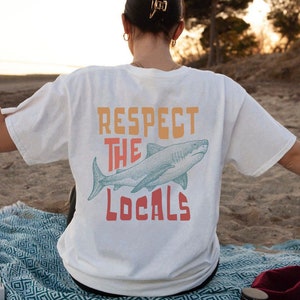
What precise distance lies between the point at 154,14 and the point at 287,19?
1968 cm

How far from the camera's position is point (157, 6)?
153cm

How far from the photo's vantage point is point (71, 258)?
5.54 ft

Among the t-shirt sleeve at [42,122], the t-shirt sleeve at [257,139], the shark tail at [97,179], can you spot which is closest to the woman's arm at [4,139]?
the t-shirt sleeve at [42,122]

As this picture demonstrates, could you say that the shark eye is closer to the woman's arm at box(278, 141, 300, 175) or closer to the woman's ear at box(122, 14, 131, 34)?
the woman's arm at box(278, 141, 300, 175)

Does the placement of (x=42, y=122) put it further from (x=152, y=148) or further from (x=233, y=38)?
(x=233, y=38)

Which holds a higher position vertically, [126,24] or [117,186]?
[126,24]

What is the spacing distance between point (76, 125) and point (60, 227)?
59.1 inches

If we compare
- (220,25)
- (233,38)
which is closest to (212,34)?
(220,25)

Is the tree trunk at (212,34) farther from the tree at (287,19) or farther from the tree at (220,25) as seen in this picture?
the tree at (287,19)

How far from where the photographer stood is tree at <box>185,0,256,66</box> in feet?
67.1

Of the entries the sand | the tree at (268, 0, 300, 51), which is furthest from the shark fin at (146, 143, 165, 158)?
the tree at (268, 0, 300, 51)

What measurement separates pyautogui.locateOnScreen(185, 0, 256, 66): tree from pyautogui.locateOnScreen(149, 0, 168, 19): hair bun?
1917 cm

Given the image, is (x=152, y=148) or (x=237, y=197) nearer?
(x=152, y=148)

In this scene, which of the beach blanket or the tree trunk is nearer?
the beach blanket
